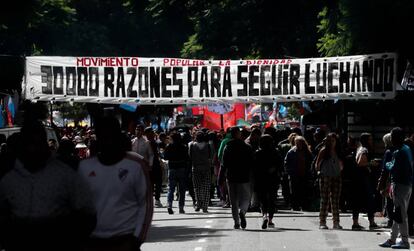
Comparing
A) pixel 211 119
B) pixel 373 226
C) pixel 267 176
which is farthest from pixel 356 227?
pixel 211 119

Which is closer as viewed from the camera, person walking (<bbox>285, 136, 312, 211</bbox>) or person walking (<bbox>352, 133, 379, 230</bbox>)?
person walking (<bbox>352, 133, 379, 230</bbox>)

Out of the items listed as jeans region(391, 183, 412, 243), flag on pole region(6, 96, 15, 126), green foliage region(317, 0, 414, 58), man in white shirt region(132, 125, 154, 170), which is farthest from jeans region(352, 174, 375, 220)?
flag on pole region(6, 96, 15, 126)

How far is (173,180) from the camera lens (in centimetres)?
2397

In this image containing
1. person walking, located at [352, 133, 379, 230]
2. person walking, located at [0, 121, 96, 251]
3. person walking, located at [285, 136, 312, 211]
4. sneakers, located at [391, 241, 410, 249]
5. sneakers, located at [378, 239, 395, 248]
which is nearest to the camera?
person walking, located at [0, 121, 96, 251]

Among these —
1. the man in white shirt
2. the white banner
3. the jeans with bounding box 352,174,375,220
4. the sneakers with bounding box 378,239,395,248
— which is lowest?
the sneakers with bounding box 378,239,395,248

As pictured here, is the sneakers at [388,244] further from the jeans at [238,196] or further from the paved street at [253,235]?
the jeans at [238,196]

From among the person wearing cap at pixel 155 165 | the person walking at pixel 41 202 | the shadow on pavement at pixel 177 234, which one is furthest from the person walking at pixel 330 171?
the person walking at pixel 41 202

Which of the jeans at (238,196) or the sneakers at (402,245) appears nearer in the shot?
the sneakers at (402,245)

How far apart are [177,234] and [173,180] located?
5.16 metres

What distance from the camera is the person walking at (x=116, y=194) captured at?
28.2 ft

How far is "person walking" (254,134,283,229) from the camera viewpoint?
19969mm

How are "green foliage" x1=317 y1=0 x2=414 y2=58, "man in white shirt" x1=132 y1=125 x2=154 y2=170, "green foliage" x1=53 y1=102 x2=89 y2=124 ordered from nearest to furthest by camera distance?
"green foliage" x1=317 y1=0 x2=414 y2=58 → "man in white shirt" x1=132 y1=125 x2=154 y2=170 → "green foliage" x1=53 y1=102 x2=89 y2=124

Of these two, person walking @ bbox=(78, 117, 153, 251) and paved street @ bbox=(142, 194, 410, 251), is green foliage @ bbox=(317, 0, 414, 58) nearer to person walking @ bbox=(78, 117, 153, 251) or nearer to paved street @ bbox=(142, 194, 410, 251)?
paved street @ bbox=(142, 194, 410, 251)

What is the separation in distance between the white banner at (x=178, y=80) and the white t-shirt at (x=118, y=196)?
1685cm
